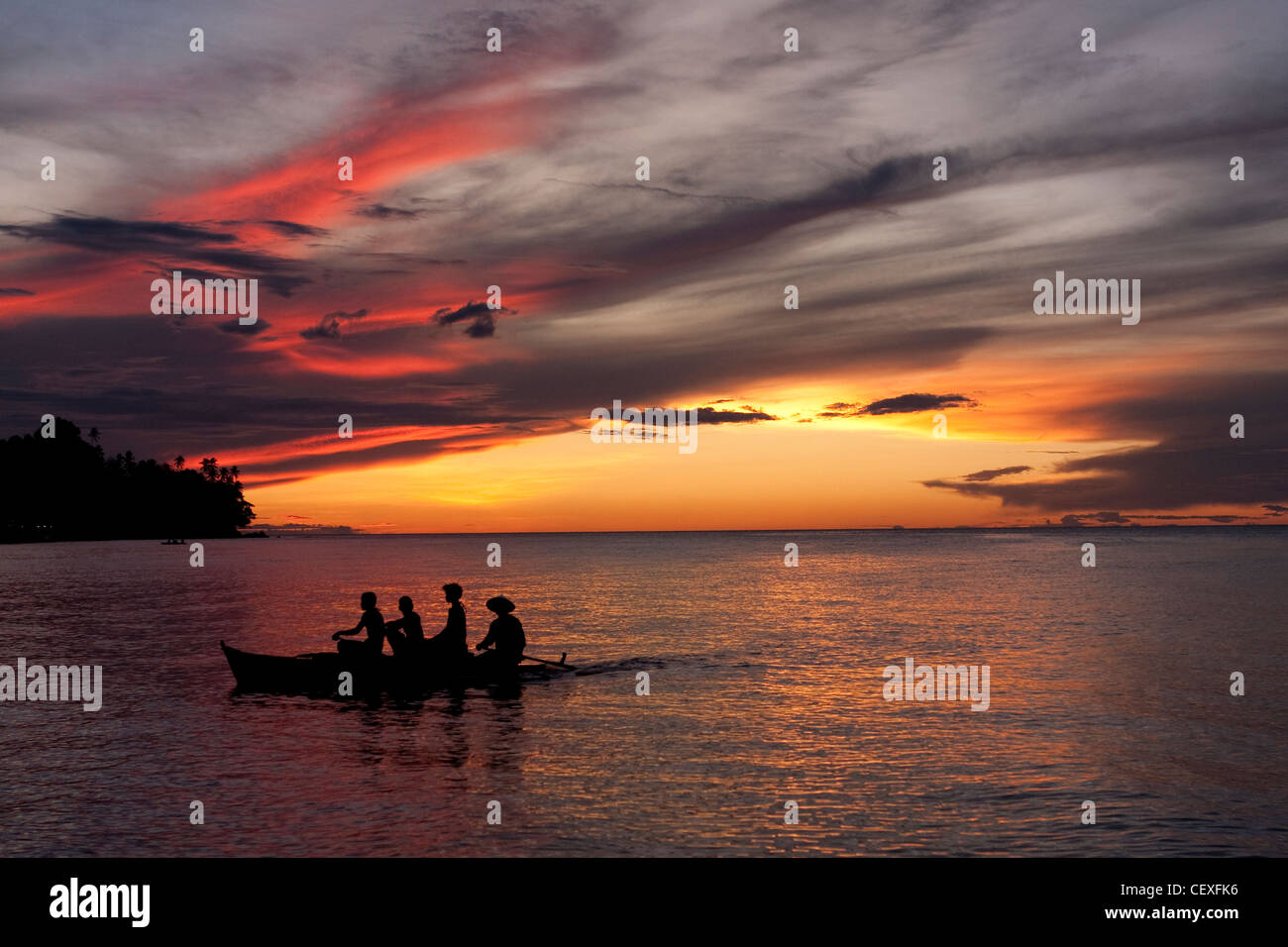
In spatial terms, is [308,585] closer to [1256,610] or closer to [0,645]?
[0,645]

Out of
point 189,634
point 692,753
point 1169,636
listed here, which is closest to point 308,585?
point 189,634

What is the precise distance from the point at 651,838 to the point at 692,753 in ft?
23.1

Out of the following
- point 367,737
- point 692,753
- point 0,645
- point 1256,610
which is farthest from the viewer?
point 1256,610

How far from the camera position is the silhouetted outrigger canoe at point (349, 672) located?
31.5m

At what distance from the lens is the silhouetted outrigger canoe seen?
103 feet

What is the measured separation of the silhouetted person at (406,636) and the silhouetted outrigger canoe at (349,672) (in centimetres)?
30

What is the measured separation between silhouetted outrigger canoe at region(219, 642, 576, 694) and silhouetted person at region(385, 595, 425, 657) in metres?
0.30

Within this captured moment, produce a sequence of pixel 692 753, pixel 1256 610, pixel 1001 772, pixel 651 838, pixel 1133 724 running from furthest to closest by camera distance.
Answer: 1. pixel 1256 610
2. pixel 1133 724
3. pixel 692 753
4. pixel 1001 772
5. pixel 651 838

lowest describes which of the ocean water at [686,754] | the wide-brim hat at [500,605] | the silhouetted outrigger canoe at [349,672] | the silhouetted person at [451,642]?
the ocean water at [686,754]

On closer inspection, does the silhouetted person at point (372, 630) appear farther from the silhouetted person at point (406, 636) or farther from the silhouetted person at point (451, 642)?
the silhouetted person at point (451, 642)

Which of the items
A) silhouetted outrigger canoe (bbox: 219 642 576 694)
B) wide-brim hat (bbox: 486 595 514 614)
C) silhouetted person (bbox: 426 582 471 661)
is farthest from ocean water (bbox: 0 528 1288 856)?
wide-brim hat (bbox: 486 595 514 614)

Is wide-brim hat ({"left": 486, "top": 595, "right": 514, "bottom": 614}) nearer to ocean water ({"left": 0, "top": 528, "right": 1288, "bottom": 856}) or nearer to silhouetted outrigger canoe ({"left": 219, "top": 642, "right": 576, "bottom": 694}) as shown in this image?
silhouetted outrigger canoe ({"left": 219, "top": 642, "right": 576, "bottom": 694})

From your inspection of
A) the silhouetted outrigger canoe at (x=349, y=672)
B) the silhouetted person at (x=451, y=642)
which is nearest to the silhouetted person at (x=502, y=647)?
the silhouetted outrigger canoe at (x=349, y=672)

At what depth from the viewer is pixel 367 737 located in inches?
1010
